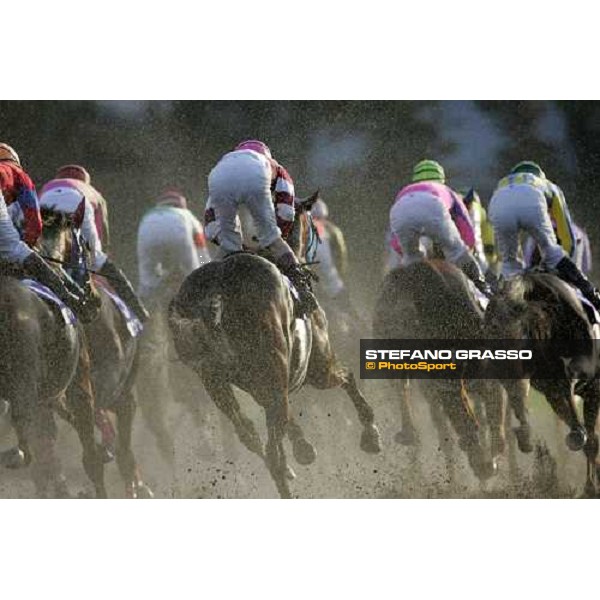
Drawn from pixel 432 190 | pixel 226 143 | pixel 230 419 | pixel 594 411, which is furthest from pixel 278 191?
pixel 594 411

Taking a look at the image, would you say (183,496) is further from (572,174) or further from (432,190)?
(572,174)

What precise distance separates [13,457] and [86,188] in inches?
53.6

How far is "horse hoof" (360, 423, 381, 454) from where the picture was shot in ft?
19.5

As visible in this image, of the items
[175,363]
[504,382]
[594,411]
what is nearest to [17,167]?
[175,363]

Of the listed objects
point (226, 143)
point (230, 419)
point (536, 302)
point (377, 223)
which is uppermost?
point (226, 143)

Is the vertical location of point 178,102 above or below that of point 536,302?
above

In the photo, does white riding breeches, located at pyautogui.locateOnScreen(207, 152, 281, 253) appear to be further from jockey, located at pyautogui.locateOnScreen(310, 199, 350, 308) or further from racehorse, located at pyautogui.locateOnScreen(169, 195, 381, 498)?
jockey, located at pyautogui.locateOnScreen(310, 199, 350, 308)

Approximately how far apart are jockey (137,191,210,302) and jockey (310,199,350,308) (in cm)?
58

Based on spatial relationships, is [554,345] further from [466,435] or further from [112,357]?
[112,357]

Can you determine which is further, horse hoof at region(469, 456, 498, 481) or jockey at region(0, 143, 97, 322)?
horse hoof at region(469, 456, 498, 481)

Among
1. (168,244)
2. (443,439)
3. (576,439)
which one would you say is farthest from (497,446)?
(168,244)

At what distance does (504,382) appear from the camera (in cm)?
600

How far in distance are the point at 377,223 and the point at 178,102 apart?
1.14 m

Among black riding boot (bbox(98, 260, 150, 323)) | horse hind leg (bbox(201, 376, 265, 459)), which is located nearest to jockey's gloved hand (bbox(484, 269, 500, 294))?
horse hind leg (bbox(201, 376, 265, 459))
